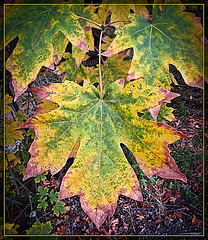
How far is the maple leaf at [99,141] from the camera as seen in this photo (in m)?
0.68

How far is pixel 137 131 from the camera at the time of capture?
707 mm

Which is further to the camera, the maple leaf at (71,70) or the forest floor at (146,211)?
the forest floor at (146,211)

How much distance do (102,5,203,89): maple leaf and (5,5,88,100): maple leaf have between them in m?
0.19

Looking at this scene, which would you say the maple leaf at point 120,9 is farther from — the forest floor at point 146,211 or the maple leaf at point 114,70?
the forest floor at point 146,211

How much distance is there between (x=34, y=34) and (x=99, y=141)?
50 cm

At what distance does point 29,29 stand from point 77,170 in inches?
23.2

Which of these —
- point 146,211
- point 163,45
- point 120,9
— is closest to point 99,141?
point 163,45

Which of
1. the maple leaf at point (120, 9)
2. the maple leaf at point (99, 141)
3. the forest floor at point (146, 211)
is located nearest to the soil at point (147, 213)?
the forest floor at point (146, 211)

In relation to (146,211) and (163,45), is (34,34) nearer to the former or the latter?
(163,45)

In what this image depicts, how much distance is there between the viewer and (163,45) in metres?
0.82

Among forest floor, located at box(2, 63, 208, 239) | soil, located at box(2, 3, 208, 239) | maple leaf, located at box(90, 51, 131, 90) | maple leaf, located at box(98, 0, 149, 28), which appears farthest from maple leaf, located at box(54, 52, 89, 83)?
forest floor, located at box(2, 63, 208, 239)

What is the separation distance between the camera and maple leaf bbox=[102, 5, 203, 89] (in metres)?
0.76

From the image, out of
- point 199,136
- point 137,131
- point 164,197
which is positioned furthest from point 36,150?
point 199,136

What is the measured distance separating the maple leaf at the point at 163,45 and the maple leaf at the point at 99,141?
0.12 metres
